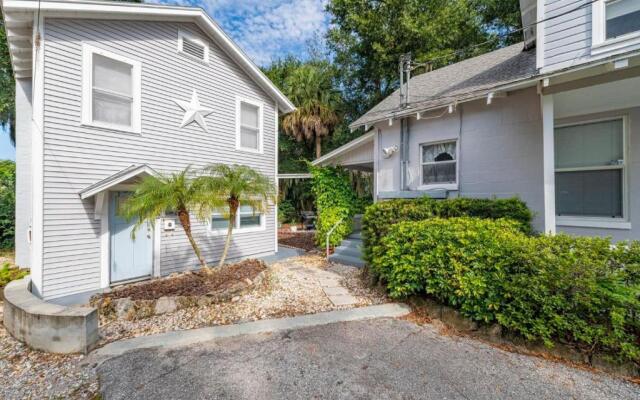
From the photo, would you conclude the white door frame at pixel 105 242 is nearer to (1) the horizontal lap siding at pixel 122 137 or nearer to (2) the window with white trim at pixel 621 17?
(1) the horizontal lap siding at pixel 122 137

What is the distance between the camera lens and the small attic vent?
7141mm

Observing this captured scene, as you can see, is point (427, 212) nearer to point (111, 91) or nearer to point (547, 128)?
point (547, 128)

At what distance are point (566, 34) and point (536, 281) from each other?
4.45 meters

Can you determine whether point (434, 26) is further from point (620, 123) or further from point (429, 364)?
point (429, 364)

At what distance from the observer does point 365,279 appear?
611 cm

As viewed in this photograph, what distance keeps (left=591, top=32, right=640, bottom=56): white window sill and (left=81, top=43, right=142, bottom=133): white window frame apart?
28.4 feet

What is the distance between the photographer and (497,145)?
20.1 ft

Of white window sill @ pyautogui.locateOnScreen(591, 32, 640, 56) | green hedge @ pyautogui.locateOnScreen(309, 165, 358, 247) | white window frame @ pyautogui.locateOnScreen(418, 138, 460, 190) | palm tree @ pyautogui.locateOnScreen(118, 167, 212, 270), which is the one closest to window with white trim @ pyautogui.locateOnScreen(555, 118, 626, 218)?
white window sill @ pyautogui.locateOnScreen(591, 32, 640, 56)

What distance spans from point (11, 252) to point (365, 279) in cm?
1180

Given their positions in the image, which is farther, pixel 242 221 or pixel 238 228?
pixel 242 221

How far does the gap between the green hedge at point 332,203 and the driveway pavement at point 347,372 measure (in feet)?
17.5

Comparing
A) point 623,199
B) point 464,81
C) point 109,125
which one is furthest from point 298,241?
point 623,199

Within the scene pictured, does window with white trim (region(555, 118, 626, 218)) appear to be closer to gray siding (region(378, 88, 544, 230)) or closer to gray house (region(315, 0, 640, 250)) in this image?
gray house (region(315, 0, 640, 250))

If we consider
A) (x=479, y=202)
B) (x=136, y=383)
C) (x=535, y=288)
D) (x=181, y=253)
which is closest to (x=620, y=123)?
(x=479, y=202)
